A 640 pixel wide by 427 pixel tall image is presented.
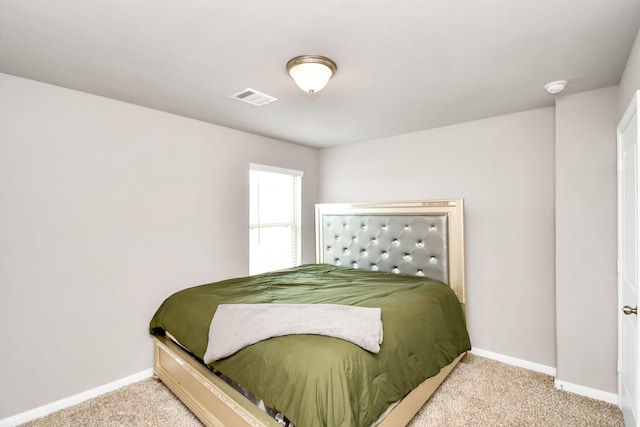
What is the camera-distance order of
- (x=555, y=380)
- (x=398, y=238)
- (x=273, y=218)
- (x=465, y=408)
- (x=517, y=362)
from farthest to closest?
1. (x=273, y=218)
2. (x=398, y=238)
3. (x=517, y=362)
4. (x=555, y=380)
5. (x=465, y=408)

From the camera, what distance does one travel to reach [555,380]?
101 inches

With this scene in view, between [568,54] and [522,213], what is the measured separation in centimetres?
145

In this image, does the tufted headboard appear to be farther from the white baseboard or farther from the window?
the white baseboard

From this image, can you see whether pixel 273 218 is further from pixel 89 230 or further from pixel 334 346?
pixel 334 346

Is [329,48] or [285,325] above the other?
[329,48]

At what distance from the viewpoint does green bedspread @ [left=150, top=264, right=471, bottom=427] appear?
4.74 feet

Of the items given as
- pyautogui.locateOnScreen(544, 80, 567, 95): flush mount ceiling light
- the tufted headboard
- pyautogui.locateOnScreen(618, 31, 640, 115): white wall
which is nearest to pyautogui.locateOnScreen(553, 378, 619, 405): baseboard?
the tufted headboard

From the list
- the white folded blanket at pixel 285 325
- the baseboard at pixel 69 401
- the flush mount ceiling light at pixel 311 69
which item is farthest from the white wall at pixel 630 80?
the baseboard at pixel 69 401

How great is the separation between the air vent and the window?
1.13 m

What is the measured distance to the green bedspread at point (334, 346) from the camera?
4.74 ft

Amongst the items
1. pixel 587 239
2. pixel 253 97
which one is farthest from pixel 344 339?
pixel 587 239

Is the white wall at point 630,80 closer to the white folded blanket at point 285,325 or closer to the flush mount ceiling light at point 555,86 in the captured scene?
the flush mount ceiling light at point 555,86

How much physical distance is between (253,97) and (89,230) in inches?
63.4

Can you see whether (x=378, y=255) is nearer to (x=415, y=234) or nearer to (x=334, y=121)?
(x=415, y=234)
